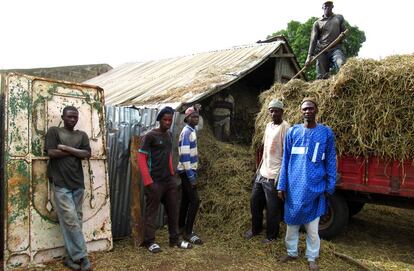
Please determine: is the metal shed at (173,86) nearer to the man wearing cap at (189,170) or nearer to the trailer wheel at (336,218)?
the man wearing cap at (189,170)

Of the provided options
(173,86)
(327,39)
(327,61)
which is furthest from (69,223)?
(327,39)

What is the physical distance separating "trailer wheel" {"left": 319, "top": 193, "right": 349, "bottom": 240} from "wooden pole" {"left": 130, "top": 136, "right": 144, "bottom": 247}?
8.54ft

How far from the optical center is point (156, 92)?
847 cm

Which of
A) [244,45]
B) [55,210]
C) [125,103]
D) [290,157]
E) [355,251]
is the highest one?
[244,45]

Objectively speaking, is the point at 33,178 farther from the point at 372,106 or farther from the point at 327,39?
the point at 327,39

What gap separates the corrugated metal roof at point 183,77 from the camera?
24.5 feet

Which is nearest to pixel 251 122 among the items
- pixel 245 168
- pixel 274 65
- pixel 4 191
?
pixel 274 65

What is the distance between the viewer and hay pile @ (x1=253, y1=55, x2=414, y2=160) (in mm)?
4508

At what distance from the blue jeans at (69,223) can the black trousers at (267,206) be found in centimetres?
228

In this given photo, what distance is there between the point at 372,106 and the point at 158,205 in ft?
10.2

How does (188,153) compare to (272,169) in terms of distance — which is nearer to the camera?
(272,169)

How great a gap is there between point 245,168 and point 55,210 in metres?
3.22

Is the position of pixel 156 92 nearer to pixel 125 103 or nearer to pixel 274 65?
pixel 125 103

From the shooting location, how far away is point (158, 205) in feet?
14.8
